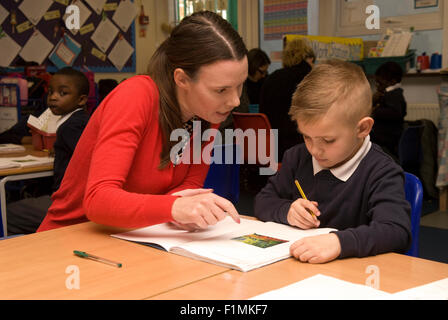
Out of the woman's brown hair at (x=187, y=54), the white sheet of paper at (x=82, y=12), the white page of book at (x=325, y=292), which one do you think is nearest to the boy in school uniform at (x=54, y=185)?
the woman's brown hair at (x=187, y=54)

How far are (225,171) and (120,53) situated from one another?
13.8ft

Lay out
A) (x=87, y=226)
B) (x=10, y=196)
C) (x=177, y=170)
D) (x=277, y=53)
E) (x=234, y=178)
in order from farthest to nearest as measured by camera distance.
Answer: (x=277, y=53) < (x=10, y=196) < (x=234, y=178) < (x=177, y=170) < (x=87, y=226)

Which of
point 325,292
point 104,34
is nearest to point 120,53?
point 104,34

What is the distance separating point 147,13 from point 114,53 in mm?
754

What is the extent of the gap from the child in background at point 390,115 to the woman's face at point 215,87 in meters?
3.43

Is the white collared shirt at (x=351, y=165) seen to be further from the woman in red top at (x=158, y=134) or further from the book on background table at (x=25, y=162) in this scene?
the book on background table at (x=25, y=162)

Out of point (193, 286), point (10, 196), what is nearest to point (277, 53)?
point (10, 196)

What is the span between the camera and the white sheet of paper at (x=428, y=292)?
0.74 meters

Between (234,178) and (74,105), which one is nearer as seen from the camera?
(234,178)

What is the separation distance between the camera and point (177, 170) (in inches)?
54.9

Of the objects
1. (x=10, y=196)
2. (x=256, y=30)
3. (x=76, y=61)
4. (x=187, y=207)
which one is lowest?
(x=10, y=196)

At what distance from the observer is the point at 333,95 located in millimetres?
1250
